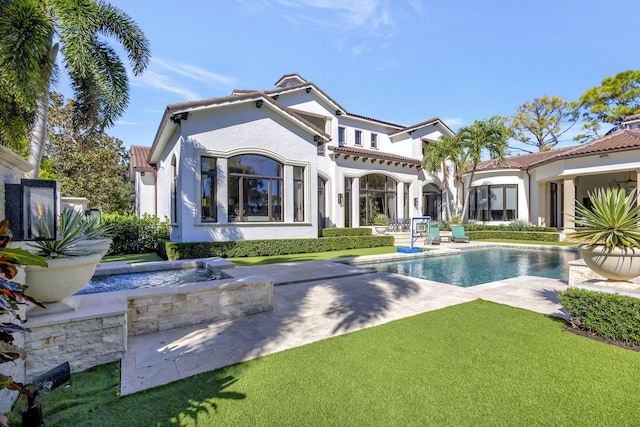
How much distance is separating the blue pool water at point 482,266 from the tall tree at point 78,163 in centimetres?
2579

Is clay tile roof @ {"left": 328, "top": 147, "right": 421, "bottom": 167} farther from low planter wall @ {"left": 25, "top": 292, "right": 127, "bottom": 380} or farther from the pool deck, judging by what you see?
low planter wall @ {"left": 25, "top": 292, "right": 127, "bottom": 380}

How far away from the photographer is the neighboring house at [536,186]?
72.8ft

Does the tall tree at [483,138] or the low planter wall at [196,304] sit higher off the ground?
the tall tree at [483,138]

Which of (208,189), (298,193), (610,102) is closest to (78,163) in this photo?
(208,189)

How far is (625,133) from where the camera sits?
21.0 meters

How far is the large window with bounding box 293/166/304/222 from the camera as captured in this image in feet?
55.0

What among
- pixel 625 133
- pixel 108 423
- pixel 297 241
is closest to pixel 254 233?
pixel 297 241

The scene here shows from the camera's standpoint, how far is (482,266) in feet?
44.2

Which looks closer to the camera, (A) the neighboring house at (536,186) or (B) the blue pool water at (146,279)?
(B) the blue pool water at (146,279)

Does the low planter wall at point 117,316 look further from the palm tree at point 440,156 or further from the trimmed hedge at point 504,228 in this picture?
the trimmed hedge at point 504,228

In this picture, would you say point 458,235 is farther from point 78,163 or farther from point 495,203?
point 78,163

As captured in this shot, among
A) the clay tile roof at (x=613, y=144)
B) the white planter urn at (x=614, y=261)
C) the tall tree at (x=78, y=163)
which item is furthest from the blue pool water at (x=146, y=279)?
the clay tile roof at (x=613, y=144)

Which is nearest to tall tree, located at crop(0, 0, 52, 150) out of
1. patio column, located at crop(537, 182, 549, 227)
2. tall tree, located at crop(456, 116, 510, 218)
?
tall tree, located at crop(456, 116, 510, 218)

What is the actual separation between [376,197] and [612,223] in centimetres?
1832
